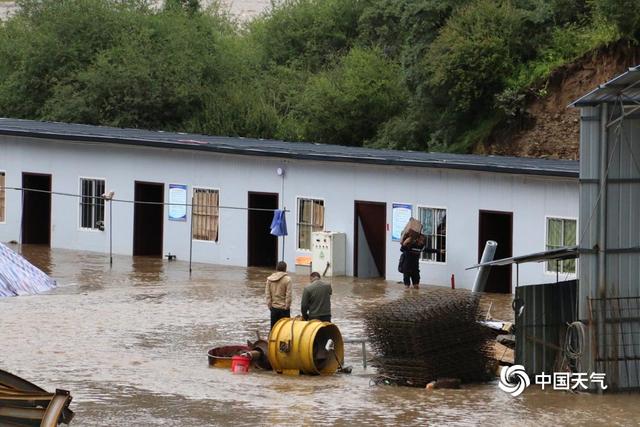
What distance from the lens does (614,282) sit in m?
21.6

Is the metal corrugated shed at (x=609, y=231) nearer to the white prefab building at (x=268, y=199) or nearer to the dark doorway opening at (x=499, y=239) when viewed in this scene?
the white prefab building at (x=268, y=199)

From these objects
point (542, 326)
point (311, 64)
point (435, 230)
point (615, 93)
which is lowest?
point (542, 326)

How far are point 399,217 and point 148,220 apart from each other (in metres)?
8.94

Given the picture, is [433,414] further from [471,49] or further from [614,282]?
[471,49]

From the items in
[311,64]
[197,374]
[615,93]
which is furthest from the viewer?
[311,64]

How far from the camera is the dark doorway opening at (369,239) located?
121ft

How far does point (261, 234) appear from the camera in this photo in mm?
39688

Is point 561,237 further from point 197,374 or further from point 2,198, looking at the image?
point 2,198

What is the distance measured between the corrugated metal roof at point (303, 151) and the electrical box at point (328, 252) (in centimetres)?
194

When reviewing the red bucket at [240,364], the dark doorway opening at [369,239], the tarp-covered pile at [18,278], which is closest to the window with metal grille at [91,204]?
the tarp-covered pile at [18,278]

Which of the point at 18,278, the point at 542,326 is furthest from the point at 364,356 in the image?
the point at 18,278

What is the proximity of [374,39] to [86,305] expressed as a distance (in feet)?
124

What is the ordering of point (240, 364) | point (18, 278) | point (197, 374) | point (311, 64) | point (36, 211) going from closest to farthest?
point (197, 374) → point (240, 364) → point (18, 278) → point (36, 211) → point (311, 64)

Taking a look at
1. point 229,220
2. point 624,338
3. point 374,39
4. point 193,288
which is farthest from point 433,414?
point 374,39
